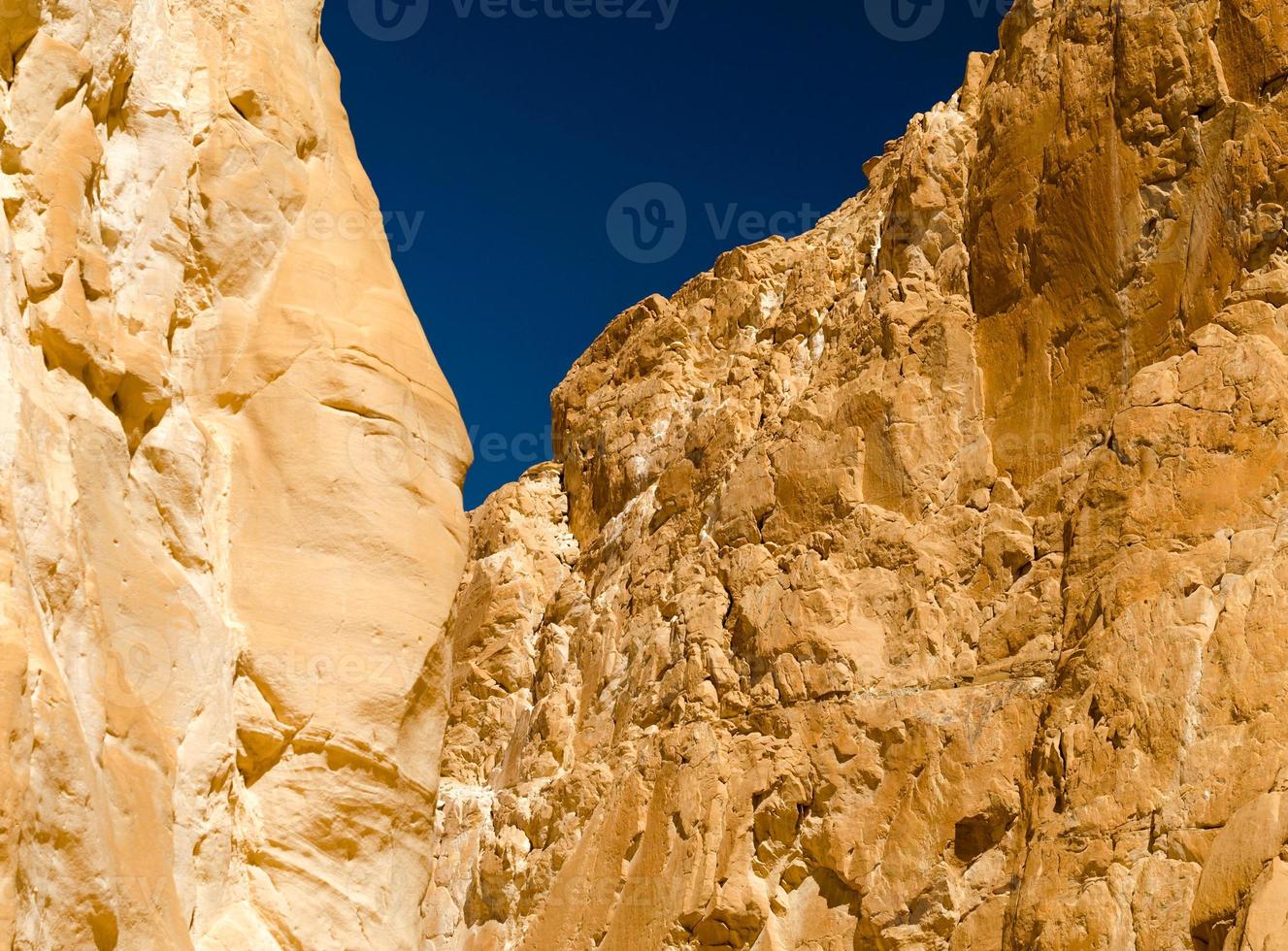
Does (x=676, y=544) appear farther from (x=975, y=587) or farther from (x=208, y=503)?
(x=208, y=503)

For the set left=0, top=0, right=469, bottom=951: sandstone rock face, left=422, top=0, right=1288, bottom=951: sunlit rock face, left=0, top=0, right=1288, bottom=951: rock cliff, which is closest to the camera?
left=0, top=0, right=469, bottom=951: sandstone rock face

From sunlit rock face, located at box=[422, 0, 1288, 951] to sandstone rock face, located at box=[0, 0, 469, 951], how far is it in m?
6.99

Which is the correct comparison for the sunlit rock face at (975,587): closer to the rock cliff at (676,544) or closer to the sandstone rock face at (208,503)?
the rock cliff at (676,544)

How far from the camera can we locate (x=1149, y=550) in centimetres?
1480

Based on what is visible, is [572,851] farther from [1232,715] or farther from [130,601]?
[130,601]

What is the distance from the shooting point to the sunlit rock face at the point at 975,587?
13672 millimetres

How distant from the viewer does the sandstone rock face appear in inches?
222

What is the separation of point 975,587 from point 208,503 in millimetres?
11914

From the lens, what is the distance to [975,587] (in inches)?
696

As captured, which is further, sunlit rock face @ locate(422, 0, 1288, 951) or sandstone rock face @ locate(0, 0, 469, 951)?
sunlit rock face @ locate(422, 0, 1288, 951)

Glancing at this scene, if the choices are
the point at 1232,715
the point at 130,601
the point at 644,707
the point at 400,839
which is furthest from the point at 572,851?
the point at 130,601

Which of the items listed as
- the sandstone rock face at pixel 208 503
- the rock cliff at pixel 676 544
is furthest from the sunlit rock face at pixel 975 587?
the sandstone rock face at pixel 208 503

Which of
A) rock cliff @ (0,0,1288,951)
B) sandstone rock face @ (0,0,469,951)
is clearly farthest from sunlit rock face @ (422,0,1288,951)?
sandstone rock face @ (0,0,469,951)

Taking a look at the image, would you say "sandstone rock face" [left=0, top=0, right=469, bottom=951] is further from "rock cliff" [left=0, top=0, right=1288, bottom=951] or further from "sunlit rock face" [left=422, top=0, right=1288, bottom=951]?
"sunlit rock face" [left=422, top=0, right=1288, bottom=951]
